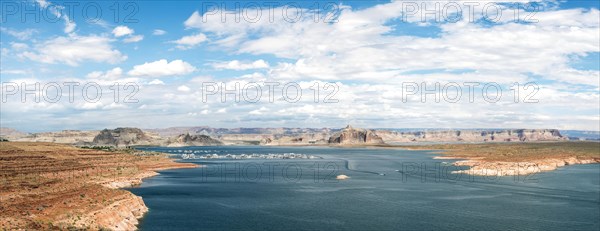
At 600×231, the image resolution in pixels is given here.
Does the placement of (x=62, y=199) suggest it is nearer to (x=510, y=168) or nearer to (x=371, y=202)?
(x=371, y=202)

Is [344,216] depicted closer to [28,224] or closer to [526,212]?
[526,212]

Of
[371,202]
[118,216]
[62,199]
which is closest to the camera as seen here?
[118,216]

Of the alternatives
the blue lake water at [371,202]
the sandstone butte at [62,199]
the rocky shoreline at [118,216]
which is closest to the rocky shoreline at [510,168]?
the blue lake water at [371,202]

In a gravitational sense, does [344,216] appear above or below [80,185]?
below

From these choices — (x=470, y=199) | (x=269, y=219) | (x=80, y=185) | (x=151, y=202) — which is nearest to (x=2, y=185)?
(x=80, y=185)

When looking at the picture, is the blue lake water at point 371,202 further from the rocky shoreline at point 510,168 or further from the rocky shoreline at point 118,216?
the rocky shoreline at point 510,168

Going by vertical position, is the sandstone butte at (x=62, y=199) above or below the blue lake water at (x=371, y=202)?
above

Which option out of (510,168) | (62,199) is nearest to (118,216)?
(62,199)

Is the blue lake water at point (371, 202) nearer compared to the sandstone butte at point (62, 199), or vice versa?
the sandstone butte at point (62, 199)
